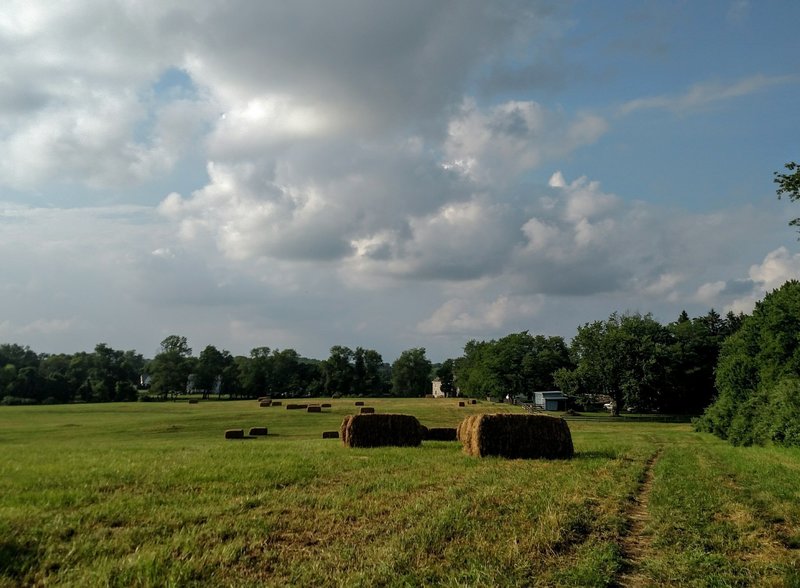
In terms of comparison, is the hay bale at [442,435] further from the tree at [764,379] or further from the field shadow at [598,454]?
the tree at [764,379]

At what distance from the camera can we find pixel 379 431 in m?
25.0

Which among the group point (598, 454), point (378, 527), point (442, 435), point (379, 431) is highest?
point (378, 527)

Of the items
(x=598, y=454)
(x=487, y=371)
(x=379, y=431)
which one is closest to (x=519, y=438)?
(x=598, y=454)

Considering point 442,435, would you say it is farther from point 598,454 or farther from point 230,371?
point 230,371

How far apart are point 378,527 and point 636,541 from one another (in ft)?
12.8

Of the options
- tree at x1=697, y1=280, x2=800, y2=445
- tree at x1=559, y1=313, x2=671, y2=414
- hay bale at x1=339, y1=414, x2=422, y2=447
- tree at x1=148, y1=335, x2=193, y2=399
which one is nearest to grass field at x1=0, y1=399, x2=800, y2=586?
hay bale at x1=339, y1=414, x2=422, y2=447

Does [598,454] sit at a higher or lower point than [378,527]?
lower

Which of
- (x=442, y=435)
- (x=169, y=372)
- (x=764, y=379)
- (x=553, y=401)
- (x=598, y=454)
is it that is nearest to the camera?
(x=598, y=454)

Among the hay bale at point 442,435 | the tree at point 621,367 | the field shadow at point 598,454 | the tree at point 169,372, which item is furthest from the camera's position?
the tree at point 169,372

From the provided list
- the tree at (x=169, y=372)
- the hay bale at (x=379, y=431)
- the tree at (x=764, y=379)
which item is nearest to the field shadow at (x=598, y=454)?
the hay bale at (x=379, y=431)

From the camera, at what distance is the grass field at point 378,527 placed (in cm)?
627

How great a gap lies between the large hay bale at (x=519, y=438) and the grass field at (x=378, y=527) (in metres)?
5.86

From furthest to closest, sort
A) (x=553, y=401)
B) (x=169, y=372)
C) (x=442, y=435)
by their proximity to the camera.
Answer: (x=169, y=372) < (x=553, y=401) < (x=442, y=435)

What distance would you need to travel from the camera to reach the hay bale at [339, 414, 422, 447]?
A: 2475cm
